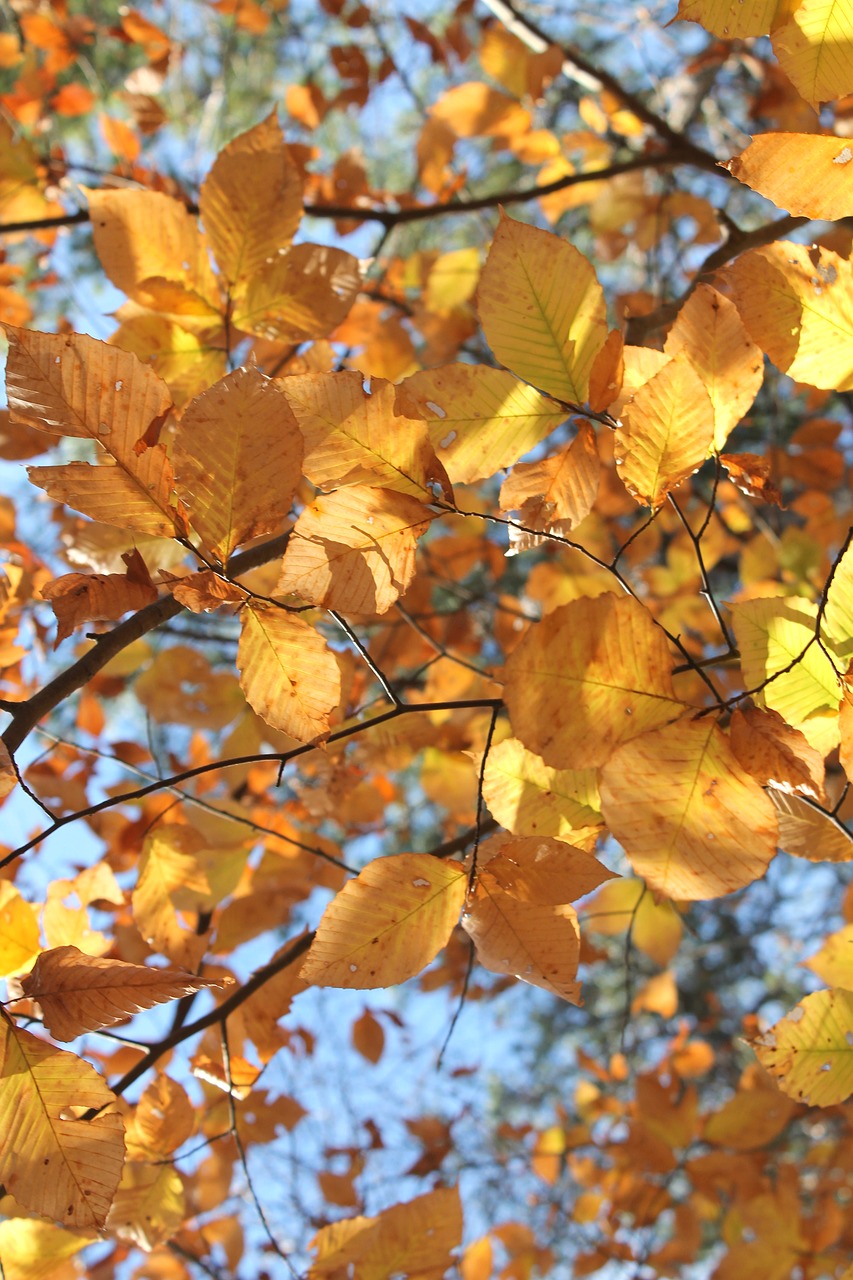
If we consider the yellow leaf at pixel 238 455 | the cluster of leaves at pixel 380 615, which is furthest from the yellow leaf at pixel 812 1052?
the yellow leaf at pixel 238 455

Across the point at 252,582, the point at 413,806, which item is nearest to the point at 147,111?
the point at 252,582

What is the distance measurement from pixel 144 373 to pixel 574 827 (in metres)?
0.46

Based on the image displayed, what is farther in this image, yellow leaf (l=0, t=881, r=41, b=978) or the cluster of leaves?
yellow leaf (l=0, t=881, r=41, b=978)

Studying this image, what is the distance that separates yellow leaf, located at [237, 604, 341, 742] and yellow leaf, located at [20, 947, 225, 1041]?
0.54ft

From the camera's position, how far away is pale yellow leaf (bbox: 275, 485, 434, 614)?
0.53 metres

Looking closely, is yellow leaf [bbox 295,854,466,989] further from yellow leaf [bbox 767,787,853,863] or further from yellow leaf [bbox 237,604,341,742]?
yellow leaf [bbox 767,787,853,863]

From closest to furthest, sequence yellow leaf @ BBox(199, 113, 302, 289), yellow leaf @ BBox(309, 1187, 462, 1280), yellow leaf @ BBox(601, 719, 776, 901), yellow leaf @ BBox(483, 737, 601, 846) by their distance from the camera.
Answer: yellow leaf @ BBox(601, 719, 776, 901) < yellow leaf @ BBox(483, 737, 601, 846) < yellow leaf @ BBox(199, 113, 302, 289) < yellow leaf @ BBox(309, 1187, 462, 1280)

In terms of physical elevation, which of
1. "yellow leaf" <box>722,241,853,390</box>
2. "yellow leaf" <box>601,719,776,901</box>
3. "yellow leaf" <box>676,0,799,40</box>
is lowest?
"yellow leaf" <box>601,719,776,901</box>

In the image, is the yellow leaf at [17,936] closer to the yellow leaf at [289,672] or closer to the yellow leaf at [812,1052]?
the yellow leaf at [289,672]

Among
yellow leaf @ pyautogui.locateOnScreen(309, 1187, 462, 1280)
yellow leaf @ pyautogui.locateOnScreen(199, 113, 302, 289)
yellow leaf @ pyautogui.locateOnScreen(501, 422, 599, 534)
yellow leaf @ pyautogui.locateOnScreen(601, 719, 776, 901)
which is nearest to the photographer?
yellow leaf @ pyautogui.locateOnScreen(601, 719, 776, 901)

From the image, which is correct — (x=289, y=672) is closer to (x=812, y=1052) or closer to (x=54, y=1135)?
(x=54, y=1135)

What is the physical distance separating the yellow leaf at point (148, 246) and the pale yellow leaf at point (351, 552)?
428mm

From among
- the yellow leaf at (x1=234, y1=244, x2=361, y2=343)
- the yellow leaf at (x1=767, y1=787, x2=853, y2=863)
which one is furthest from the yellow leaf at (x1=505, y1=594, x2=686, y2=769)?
the yellow leaf at (x1=234, y1=244, x2=361, y2=343)

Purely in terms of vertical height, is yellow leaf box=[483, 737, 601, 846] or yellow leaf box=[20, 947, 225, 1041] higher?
yellow leaf box=[20, 947, 225, 1041]
